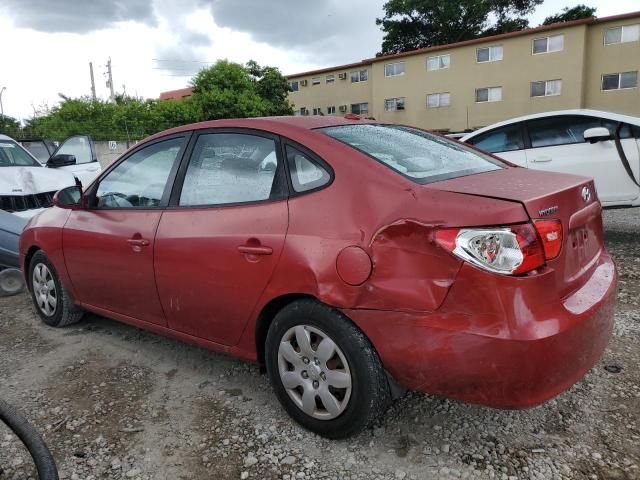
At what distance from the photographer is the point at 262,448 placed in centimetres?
233

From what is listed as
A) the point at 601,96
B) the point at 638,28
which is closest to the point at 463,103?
the point at 601,96

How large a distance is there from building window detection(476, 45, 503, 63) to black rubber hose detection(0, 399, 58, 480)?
1201 inches

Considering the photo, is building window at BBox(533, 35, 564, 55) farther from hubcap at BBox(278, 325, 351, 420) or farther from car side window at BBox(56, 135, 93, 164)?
hubcap at BBox(278, 325, 351, 420)

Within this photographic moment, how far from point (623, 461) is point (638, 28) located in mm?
29264

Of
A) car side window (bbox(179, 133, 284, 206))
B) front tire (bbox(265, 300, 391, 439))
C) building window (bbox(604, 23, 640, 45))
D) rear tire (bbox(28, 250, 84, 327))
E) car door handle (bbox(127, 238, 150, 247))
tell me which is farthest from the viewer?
building window (bbox(604, 23, 640, 45))

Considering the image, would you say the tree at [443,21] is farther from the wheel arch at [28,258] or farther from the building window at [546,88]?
the wheel arch at [28,258]

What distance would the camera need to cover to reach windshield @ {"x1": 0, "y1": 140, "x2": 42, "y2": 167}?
675 centimetres

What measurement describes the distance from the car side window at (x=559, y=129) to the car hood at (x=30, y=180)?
590 cm

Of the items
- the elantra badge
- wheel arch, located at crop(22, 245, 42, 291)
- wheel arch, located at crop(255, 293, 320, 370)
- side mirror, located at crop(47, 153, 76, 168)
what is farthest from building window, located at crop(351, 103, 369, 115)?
the elantra badge

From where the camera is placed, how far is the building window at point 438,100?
3025 cm

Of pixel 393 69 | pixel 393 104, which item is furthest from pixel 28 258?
pixel 393 69

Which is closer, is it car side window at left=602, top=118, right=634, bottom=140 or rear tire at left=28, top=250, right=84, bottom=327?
rear tire at left=28, top=250, right=84, bottom=327

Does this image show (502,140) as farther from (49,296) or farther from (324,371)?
(49,296)

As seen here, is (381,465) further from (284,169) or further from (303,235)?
(284,169)
